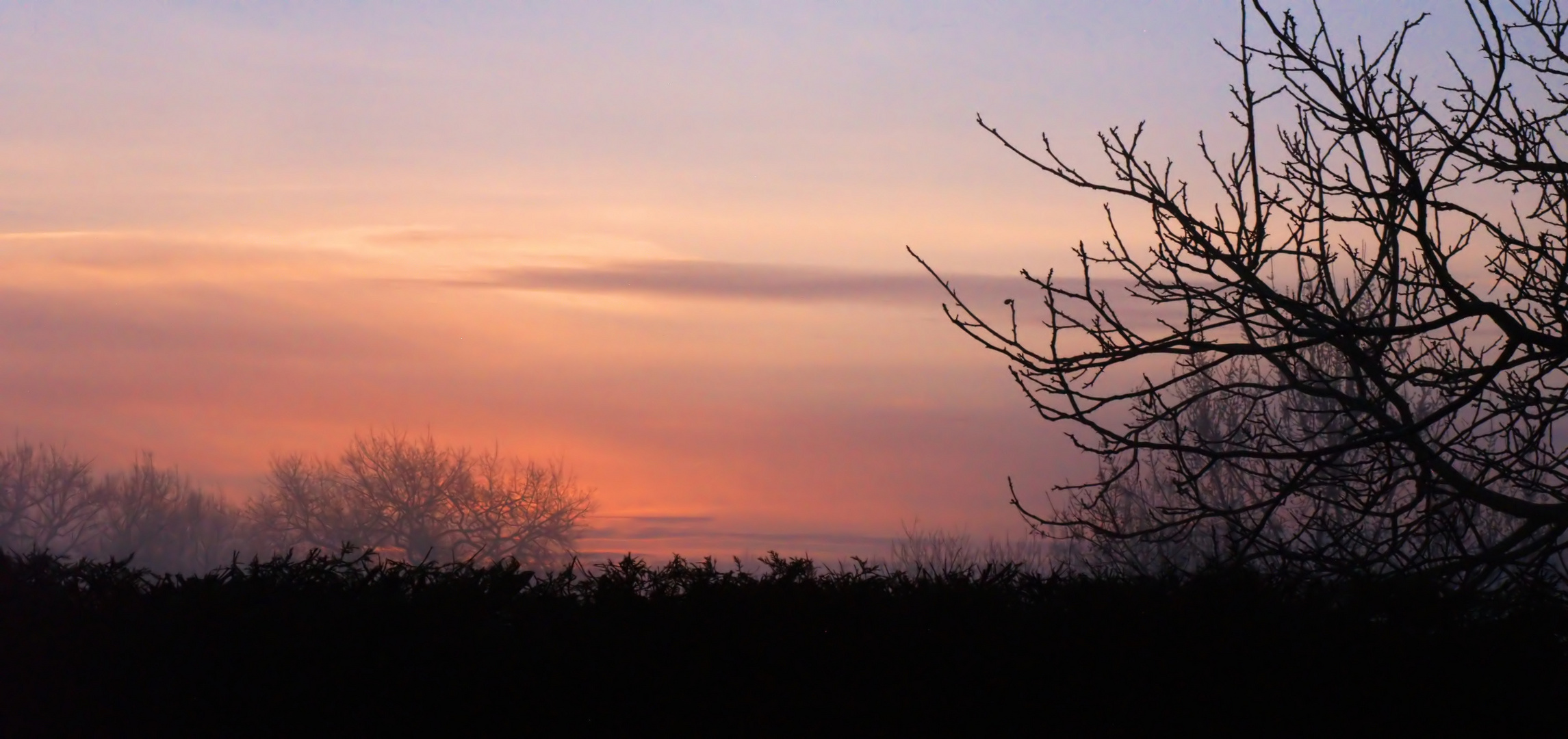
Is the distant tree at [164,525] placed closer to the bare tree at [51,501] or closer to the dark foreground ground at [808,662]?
the bare tree at [51,501]

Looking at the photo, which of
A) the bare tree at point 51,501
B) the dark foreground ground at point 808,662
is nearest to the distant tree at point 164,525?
the bare tree at point 51,501

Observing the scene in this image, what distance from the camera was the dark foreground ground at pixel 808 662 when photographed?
14.3 feet

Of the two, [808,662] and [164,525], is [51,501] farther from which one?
[808,662]

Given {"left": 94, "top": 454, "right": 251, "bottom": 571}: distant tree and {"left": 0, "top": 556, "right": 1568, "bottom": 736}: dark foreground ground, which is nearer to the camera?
{"left": 0, "top": 556, "right": 1568, "bottom": 736}: dark foreground ground

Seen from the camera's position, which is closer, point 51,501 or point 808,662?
point 808,662

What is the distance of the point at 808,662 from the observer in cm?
444

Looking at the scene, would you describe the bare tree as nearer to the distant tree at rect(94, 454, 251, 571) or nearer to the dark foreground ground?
the distant tree at rect(94, 454, 251, 571)

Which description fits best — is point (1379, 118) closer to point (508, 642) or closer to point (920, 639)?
point (920, 639)

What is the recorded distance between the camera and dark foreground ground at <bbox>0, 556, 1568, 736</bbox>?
4367mm

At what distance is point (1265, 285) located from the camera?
636cm

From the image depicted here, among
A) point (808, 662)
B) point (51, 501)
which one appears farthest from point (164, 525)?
point (808, 662)

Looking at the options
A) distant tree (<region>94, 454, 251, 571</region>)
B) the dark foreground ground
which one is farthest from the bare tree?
the dark foreground ground

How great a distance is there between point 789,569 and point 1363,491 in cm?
453

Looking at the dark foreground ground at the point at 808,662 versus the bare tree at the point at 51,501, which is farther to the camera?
the bare tree at the point at 51,501
